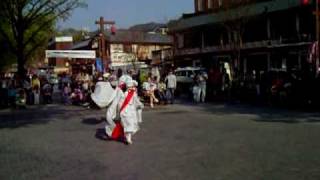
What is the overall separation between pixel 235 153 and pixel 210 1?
54556 millimetres

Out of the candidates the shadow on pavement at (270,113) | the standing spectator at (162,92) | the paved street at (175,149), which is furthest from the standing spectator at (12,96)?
the shadow on pavement at (270,113)

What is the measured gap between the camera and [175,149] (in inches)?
518

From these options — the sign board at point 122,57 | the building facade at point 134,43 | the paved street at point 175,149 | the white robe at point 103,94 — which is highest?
the building facade at point 134,43

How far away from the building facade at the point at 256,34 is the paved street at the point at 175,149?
23.5 m

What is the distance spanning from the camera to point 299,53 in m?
45.8

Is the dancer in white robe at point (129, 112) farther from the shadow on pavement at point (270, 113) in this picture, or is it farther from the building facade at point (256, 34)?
the building facade at point (256, 34)

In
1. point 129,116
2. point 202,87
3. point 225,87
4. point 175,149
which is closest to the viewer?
point 175,149

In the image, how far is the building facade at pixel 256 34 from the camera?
153 ft

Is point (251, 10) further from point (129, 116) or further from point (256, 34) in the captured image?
point (129, 116)

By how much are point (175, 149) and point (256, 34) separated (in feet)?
135

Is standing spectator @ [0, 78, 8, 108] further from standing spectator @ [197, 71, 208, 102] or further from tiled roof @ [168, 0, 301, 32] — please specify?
tiled roof @ [168, 0, 301, 32]

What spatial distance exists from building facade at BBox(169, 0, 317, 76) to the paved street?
23474mm

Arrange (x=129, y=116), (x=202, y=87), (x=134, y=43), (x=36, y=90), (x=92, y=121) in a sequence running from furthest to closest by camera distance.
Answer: (x=134, y=43), (x=36, y=90), (x=202, y=87), (x=92, y=121), (x=129, y=116)

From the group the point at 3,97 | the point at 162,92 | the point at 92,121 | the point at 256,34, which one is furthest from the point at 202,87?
the point at 256,34
